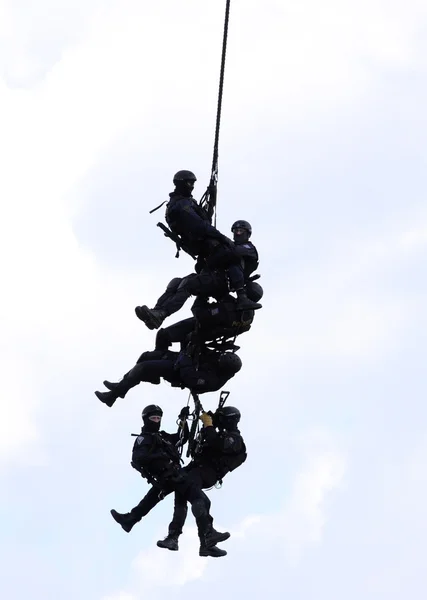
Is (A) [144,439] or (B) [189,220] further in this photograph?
(A) [144,439]

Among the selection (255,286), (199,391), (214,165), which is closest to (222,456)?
(199,391)

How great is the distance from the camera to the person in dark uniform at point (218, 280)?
33.5 m

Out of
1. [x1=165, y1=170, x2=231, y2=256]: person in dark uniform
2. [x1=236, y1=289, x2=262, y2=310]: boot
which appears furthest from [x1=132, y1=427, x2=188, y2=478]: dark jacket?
[x1=165, y1=170, x2=231, y2=256]: person in dark uniform

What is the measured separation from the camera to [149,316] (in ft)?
110

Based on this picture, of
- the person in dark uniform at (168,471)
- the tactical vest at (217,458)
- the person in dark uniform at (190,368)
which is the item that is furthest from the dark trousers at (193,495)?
the person in dark uniform at (190,368)

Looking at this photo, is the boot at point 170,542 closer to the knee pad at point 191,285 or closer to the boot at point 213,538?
the boot at point 213,538

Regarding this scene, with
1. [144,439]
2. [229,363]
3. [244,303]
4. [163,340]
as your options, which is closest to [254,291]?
[244,303]

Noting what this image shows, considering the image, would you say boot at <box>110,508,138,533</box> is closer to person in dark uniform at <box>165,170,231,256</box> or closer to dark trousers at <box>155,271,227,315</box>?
dark trousers at <box>155,271,227,315</box>

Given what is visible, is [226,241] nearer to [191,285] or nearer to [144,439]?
[191,285]

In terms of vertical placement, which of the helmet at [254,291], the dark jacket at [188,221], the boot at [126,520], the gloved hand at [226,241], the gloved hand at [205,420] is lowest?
the boot at [126,520]

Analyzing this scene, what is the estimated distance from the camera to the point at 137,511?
35625mm

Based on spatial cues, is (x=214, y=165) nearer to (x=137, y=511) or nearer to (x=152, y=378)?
(x=152, y=378)

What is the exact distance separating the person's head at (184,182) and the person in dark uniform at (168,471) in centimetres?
433

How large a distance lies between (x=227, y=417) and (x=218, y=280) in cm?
295
